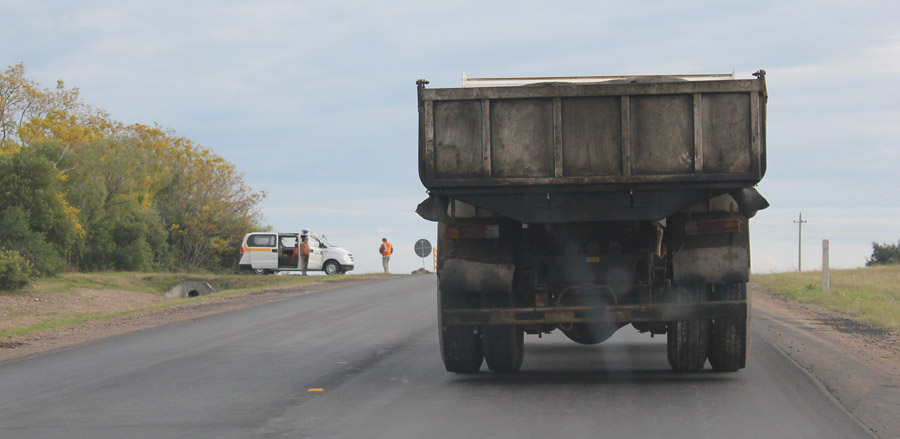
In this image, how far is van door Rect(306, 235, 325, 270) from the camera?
46062mm

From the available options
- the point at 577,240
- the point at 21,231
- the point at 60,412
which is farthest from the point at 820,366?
the point at 21,231

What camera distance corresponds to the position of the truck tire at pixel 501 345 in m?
10.2

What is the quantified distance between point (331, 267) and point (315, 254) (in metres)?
0.96

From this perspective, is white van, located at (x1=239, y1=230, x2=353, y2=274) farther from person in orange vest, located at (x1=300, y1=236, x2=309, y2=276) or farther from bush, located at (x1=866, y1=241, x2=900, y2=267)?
bush, located at (x1=866, y1=241, x2=900, y2=267)

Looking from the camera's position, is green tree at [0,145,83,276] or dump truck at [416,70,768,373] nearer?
dump truck at [416,70,768,373]

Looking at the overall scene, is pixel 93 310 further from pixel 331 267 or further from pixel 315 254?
pixel 331 267

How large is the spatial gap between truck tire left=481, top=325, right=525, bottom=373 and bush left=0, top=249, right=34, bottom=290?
2379cm

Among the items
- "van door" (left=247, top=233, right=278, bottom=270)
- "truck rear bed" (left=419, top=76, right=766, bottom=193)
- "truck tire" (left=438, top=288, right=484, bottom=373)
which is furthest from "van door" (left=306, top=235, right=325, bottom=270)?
"truck rear bed" (left=419, top=76, right=766, bottom=193)

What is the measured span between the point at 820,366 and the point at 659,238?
275 cm

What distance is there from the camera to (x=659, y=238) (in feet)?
31.9

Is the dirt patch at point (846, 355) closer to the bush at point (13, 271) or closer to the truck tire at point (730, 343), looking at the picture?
the truck tire at point (730, 343)

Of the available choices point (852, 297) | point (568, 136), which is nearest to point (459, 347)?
point (568, 136)

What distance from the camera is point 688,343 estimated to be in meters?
9.98

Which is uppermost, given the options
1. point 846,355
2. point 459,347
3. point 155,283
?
point 459,347
